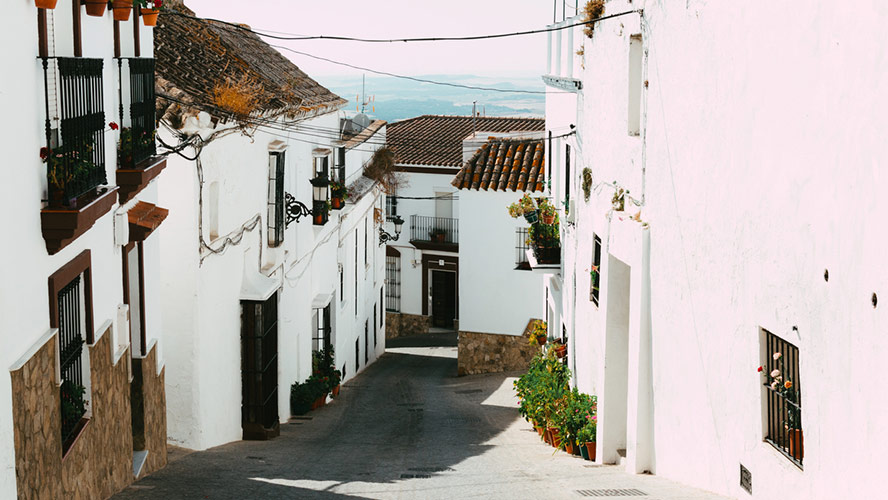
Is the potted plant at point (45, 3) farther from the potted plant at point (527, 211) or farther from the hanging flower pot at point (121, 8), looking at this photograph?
the potted plant at point (527, 211)

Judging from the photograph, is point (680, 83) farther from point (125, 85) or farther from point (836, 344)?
point (125, 85)

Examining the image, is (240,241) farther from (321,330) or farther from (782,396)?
(782,396)

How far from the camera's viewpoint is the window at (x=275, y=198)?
14.3 metres

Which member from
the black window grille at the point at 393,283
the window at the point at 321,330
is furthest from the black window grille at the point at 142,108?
the black window grille at the point at 393,283

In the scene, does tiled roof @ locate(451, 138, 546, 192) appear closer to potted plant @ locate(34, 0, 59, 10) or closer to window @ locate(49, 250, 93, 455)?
window @ locate(49, 250, 93, 455)

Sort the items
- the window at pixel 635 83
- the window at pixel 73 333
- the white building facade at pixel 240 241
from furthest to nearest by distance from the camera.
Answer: the white building facade at pixel 240 241 → the window at pixel 635 83 → the window at pixel 73 333

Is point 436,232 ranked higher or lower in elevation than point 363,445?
higher

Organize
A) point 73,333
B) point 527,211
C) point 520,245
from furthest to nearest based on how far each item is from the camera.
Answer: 1. point 520,245
2. point 527,211
3. point 73,333

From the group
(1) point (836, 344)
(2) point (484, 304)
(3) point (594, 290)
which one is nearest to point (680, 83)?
(1) point (836, 344)

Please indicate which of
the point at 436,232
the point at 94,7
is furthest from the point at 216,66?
the point at 436,232

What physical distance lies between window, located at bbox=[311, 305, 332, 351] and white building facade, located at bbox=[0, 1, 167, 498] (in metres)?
8.54

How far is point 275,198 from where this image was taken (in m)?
14.4

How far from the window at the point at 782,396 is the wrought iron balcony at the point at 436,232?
86.6 ft

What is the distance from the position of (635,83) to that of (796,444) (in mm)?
5244
